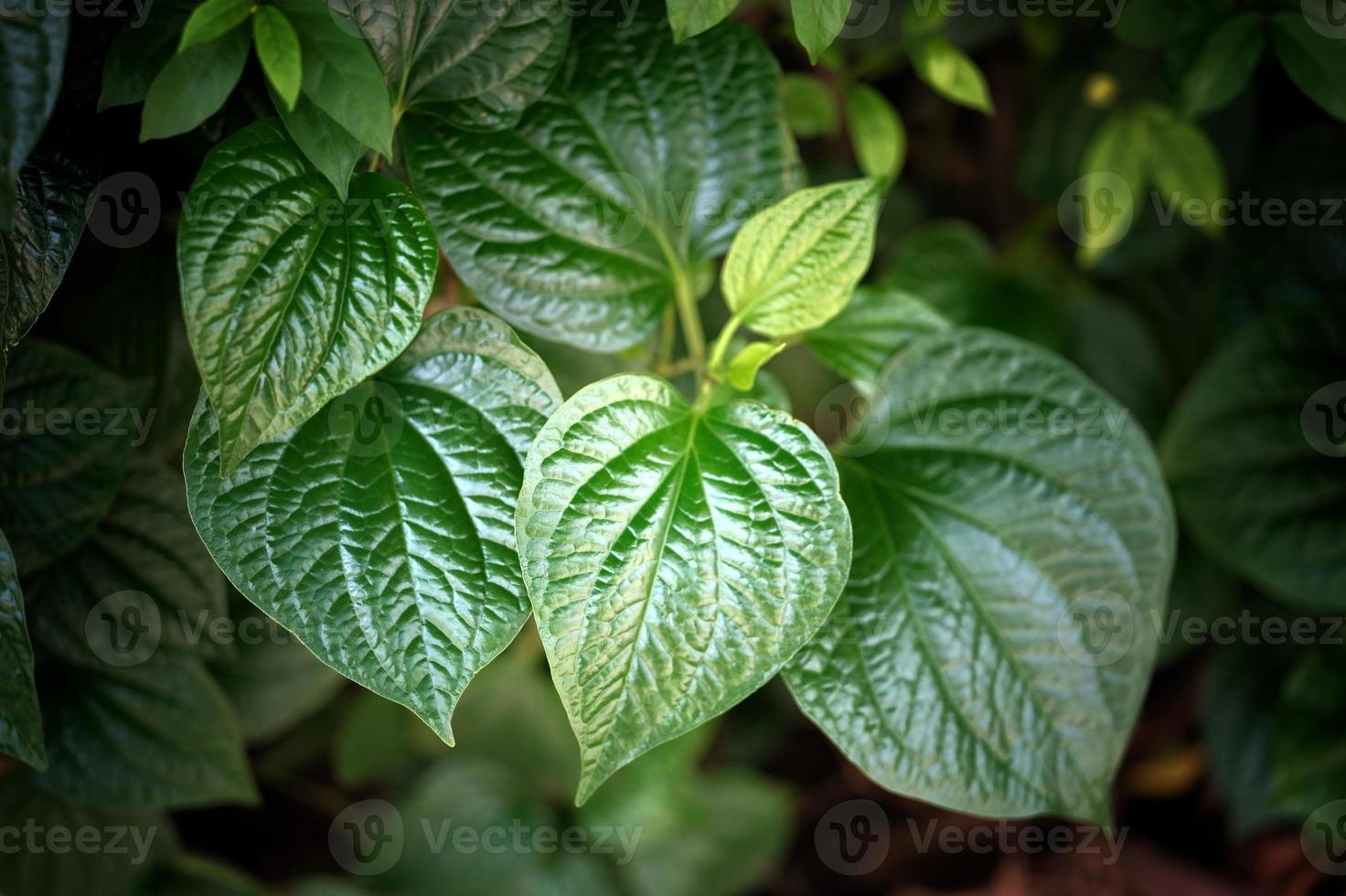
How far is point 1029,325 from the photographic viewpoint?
126cm

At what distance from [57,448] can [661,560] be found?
1.94 ft

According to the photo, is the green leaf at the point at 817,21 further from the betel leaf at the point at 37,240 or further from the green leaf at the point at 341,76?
the betel leaf at the point at 37,240

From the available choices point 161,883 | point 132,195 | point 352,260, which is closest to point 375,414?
point 352,260

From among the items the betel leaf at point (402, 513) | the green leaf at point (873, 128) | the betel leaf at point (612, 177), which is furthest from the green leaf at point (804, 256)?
the green leaf at point (873, 128)

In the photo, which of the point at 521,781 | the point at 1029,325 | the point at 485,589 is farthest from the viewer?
the point at 521,781

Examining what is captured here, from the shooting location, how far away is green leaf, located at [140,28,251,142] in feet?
1.97

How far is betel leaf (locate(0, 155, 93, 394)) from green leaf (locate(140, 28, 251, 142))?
0.39ft

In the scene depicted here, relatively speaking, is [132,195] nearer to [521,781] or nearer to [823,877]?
[521,781]

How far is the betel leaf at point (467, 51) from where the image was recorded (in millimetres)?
667

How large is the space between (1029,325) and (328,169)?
991mm

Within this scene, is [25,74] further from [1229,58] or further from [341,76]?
[1229,58]

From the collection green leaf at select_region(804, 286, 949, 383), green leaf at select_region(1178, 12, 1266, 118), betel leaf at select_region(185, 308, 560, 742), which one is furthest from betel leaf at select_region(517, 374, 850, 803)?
green leaf at select_region(1178, 12, 1266, 118)

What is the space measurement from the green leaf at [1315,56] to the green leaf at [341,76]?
865 millimetres

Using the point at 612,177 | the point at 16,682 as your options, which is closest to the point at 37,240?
the point at 16,682
